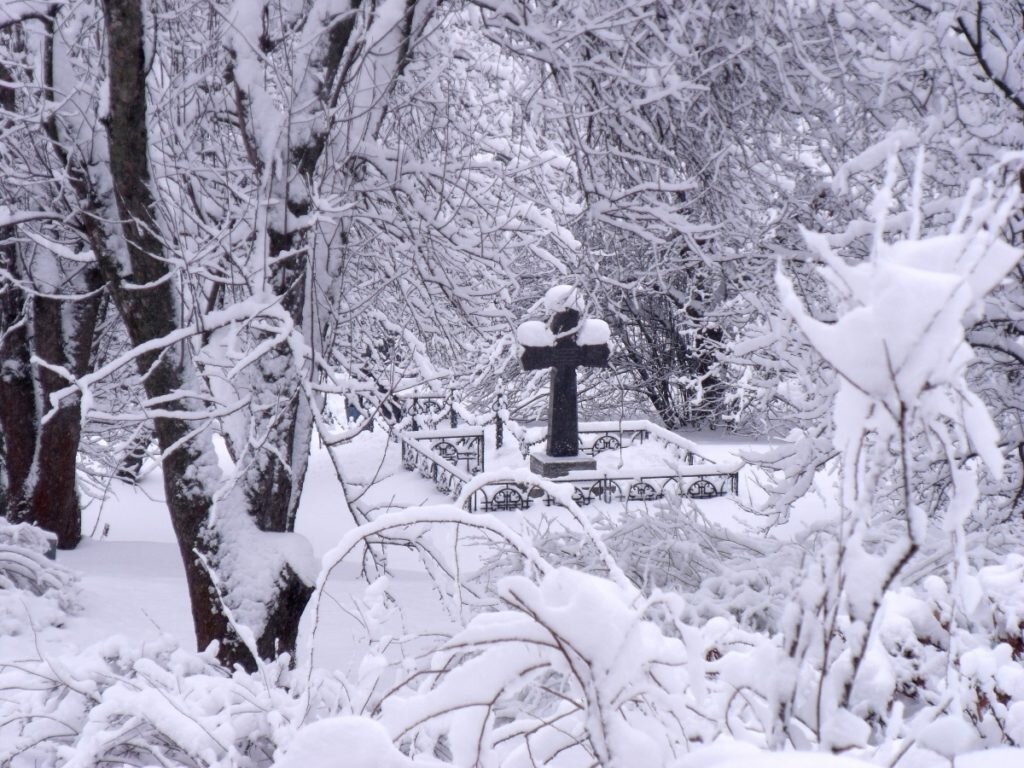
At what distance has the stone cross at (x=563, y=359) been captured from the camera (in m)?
11.6

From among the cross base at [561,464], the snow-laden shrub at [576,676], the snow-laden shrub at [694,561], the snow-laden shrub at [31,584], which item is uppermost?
the snow-laden shrub at [576,676]

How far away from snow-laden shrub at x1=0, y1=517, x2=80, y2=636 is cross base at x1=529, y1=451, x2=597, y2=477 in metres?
6.74

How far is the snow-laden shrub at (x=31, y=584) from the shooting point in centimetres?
545

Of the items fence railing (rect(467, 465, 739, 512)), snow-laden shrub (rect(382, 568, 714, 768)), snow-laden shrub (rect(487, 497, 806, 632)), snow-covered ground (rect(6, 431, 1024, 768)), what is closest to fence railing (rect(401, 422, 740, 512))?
fence railing (rect(467, 465, 739, 512))

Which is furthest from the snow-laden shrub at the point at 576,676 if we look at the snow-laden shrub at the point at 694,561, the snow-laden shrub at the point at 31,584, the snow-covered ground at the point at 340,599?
the snow-laden shrub at the point at 31,584

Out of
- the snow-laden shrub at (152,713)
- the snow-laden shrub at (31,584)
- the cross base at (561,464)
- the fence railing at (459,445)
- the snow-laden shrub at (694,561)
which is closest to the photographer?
the snow-laden shrub at (152,713)

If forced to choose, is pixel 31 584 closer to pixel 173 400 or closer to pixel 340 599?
pixel 340 599

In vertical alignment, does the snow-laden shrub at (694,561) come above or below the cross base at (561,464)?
above

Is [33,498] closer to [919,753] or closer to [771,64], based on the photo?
[771,64]

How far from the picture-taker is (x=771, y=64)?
654cm

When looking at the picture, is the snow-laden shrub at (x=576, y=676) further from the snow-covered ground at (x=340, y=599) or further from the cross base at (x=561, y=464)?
the cross base at (x=561, y=464)

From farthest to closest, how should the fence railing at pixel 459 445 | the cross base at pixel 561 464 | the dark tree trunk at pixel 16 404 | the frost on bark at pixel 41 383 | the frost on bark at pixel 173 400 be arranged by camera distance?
1. the fence railing at pixel 459 445
2. the cross base at pixel 561 464
3. the dark tree trunk at pixel 16 404
4. the frost on bark at pixel 41 383
5. the frost on bark at pixel 173 400

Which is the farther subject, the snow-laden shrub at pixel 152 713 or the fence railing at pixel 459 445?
the fence railing at pixel 459 445

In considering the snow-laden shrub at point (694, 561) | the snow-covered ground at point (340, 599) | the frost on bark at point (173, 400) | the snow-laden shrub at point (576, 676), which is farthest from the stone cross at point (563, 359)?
the snow-laden shrub at point (576, 676)
